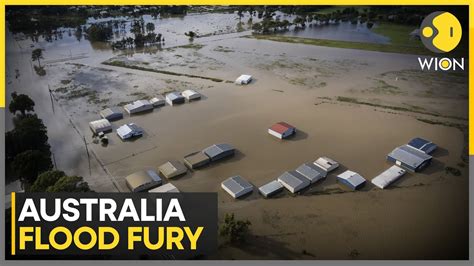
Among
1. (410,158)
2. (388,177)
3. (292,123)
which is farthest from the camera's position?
(292,123)

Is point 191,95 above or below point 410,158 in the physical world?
above

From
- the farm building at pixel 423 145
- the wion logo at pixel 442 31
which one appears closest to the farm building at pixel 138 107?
the farm building at pixel 423 145

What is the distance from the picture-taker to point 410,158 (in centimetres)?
1714

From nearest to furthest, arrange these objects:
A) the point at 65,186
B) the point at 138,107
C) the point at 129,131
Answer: the point at 65,186
the point at 129,131
the point at 138,107

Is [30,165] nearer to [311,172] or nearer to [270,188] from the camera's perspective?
[270,188]

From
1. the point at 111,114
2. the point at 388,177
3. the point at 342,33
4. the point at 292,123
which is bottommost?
the point at 388,177

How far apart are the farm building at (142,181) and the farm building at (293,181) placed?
547cm

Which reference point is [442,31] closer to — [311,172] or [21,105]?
[311,172]

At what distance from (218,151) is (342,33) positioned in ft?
100

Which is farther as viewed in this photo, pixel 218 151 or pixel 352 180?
pixel 218 151

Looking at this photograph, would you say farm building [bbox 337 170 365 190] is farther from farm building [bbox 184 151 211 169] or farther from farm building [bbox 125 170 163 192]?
farm building [bbox 125 170 163 192]

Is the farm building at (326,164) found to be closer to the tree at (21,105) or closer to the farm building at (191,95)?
the farm building at (191,95)

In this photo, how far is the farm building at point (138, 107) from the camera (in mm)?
22375

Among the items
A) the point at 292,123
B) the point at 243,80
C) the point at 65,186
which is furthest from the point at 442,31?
the point at 65,186
